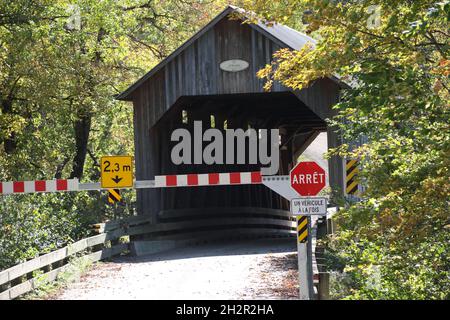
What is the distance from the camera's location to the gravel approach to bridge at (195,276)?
10.3 m

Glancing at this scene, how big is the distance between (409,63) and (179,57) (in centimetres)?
964

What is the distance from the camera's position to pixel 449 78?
8.04m

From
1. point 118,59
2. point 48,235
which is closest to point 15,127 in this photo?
point 118,59

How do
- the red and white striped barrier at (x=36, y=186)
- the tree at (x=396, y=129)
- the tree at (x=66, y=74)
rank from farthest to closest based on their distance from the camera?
the tree at (x=66, y=74) → the red and white striped barrier at (x=36, y=186) → the tree at (x=396, y=129)

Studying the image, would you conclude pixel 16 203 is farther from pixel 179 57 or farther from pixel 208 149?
pixel 208 149

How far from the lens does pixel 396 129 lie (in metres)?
9.20

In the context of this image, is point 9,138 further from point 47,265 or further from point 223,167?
point 47,265

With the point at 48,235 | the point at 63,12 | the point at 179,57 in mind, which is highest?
the point at 63,12

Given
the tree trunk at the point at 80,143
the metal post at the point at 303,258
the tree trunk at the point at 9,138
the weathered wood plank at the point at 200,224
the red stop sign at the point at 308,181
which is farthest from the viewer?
the tree trunk at the point at 80,143

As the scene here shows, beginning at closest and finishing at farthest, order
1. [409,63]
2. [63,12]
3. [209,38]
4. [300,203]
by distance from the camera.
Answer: [409,63], [300,203], [209,38], [63,12]

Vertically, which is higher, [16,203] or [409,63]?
[409,63]

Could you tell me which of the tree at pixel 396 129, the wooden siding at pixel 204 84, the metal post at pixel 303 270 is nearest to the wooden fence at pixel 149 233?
the wooden siding at pixel 204 84

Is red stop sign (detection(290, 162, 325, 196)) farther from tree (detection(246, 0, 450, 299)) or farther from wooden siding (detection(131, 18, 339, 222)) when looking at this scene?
wooden siding (detection(131, 18, 339, 222))

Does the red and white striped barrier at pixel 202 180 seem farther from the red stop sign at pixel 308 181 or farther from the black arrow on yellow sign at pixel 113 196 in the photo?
the red stop sign at pixel 308 181
